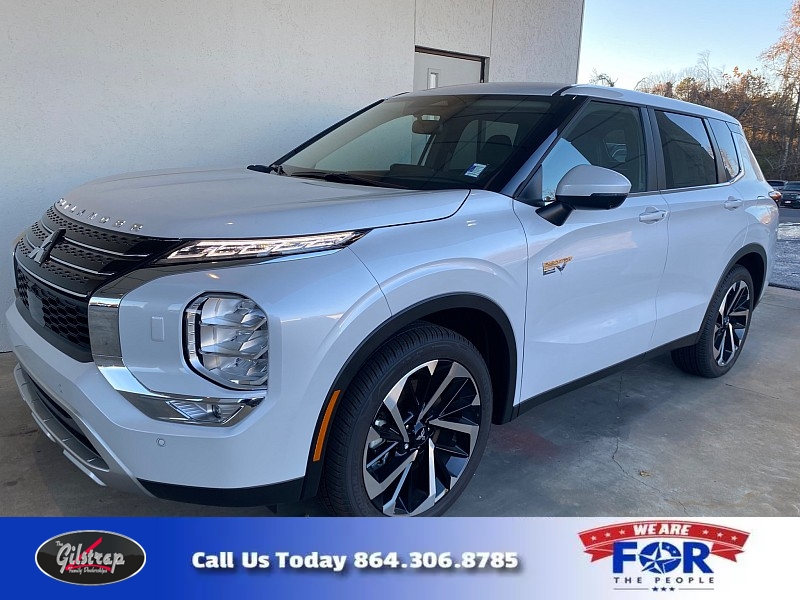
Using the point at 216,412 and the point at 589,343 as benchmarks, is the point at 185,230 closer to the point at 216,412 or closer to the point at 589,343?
the point at 216,412

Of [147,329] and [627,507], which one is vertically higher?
[147,329]

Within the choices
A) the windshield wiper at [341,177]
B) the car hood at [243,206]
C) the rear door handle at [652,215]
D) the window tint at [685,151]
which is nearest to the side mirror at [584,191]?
the car hood at [243,206]

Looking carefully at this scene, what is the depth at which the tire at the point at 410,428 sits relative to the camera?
7.13ft

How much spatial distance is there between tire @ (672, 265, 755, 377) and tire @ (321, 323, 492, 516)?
2283 millimetres

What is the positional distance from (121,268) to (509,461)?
6.86ft

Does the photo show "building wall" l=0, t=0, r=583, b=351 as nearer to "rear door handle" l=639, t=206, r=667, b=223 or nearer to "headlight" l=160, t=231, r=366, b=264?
"headlight" l=160, t=231, r=366, b=264

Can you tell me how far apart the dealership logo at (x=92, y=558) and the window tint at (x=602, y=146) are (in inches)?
82.2

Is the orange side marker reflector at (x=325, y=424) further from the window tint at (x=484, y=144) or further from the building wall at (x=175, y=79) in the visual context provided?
the building wall at (x=175, y=79)

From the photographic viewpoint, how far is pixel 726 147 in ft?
14.1

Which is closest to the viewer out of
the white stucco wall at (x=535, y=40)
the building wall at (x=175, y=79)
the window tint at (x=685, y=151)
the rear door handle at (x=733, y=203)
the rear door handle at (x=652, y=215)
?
the rear door handle at (x=652, y=215)

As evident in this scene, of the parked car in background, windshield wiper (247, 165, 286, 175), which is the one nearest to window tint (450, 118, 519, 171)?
windshield wiper (247, 165, 286, 175)

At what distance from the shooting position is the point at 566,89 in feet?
10.5

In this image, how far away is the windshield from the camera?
2.83 m

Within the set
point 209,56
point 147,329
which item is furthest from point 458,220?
point 209,56
